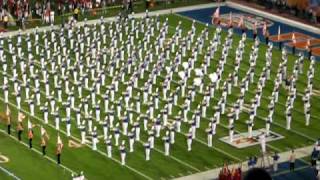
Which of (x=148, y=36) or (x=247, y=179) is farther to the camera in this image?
(x=148, y=36)

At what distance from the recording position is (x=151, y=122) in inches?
1083

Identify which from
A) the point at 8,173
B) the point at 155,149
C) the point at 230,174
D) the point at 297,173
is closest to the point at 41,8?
the point at 155,149

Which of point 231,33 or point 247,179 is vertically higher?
point 247,179

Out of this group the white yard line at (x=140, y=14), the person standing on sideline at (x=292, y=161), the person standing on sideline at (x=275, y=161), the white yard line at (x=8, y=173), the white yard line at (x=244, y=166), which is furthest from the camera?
the white yard line at (x=140, y=14)

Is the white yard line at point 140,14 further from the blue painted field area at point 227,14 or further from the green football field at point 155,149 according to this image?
the green football field at point 155,149

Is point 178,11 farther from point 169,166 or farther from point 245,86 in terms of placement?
point 169,166

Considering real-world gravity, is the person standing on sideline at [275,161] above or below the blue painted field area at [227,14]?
below

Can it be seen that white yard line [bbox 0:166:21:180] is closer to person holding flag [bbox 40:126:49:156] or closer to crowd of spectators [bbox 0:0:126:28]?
person holding flag [bbox 40:126:49:156]

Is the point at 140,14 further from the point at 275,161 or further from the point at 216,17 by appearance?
the point at 275,161

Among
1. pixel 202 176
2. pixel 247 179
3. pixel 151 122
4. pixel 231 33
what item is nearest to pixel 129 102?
pixel 151 122

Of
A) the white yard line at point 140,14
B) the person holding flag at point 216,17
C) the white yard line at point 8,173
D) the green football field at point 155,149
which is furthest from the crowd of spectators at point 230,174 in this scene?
the person holding flag at point 216,17

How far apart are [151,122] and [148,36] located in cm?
945

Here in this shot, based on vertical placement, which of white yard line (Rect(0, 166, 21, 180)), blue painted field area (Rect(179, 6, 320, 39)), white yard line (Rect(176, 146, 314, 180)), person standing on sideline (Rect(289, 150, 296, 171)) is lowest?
white yard line (Rect(176, 146, 314, 180))

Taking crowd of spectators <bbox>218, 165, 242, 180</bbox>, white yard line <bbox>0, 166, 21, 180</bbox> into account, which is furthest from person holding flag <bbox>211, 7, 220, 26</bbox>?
white yard line <bbox>0, 166, 21, 180</bbox>
